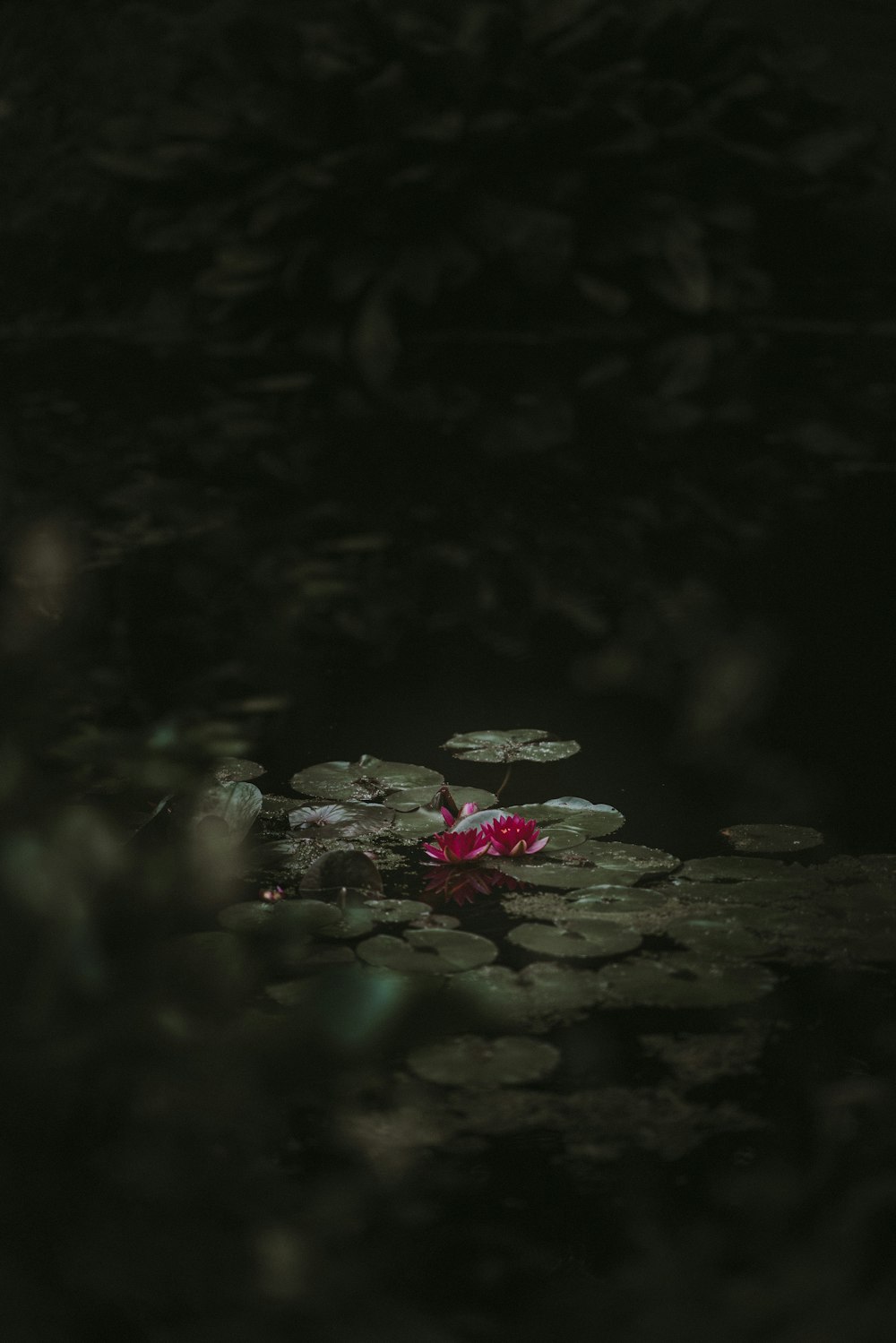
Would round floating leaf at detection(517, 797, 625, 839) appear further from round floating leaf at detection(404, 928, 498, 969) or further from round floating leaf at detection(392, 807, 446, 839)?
round floating leaf at detection(404, 928, 498, 969)

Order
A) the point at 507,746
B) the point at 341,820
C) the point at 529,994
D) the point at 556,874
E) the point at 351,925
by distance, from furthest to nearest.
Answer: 1. the point at 507,746
2. the point at 341,820
3. the point at 556,874
4. the point at 351,925
5. the point at 529,994

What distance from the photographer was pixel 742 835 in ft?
4.31

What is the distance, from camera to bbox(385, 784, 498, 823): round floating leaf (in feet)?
4.58

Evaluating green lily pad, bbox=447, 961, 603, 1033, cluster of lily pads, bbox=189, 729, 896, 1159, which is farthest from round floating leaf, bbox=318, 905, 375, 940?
green lily pad, bbox=447, 961, 603, 1033

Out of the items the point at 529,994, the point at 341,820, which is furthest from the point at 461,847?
the point at 529,994

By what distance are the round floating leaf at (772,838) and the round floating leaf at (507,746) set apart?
266mm

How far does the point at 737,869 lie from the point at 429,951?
1.00 feet

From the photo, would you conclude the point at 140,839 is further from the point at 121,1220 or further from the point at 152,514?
the point at 152,514

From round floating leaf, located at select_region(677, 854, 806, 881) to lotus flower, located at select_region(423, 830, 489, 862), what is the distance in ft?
0.58

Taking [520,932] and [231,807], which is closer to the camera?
[520,932]

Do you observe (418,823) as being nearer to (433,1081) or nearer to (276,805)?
(276,805)

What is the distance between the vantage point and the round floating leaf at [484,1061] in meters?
0.92

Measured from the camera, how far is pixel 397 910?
1168 mm

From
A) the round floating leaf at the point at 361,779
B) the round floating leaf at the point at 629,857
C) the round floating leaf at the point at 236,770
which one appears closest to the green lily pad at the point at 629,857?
the round floating leaf at the point at 629,857
